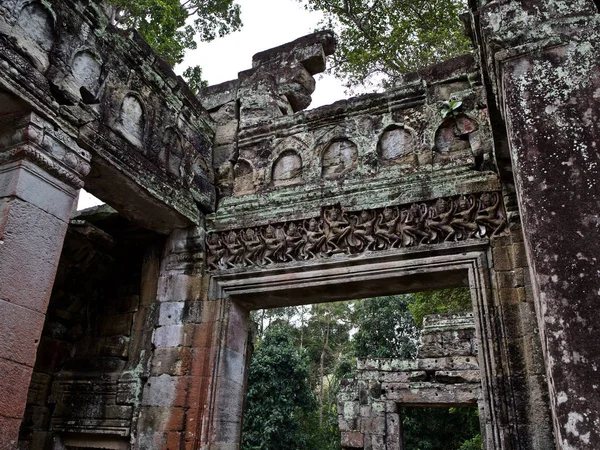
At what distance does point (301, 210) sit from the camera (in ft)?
16.6

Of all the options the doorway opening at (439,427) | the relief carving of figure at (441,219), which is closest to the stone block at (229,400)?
the relief carving of figure at (441,219)

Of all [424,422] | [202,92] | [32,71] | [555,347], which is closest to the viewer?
[555,347]

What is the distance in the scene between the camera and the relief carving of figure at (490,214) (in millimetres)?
4309

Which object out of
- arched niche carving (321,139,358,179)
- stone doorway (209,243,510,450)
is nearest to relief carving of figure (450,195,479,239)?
stone doorway (209,243,510,450)

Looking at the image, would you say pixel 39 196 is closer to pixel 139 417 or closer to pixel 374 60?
pixel 139 417

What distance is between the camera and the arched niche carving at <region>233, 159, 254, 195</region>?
219 inches

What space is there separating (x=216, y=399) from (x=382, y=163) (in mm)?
2742

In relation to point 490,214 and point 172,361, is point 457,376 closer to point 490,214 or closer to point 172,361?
point 490,214

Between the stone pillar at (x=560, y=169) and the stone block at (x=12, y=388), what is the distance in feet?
9.74

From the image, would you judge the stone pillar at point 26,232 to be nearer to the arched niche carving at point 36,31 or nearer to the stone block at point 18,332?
the stone block at point 18,332

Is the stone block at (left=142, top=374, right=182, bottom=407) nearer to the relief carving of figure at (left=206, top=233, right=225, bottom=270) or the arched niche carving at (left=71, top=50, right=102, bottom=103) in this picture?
the relief carving of figure at (left=206, top=233, right=225, bottom=270)

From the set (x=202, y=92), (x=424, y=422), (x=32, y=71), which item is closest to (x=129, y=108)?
(x=32, y=71)

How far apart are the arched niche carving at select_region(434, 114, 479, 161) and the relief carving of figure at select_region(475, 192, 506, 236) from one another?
487 mm

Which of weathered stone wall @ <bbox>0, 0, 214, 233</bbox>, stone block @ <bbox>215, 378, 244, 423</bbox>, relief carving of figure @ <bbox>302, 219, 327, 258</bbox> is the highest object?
weathered stone wall @ <bbox>0, 0, 214, 233</bbox>
